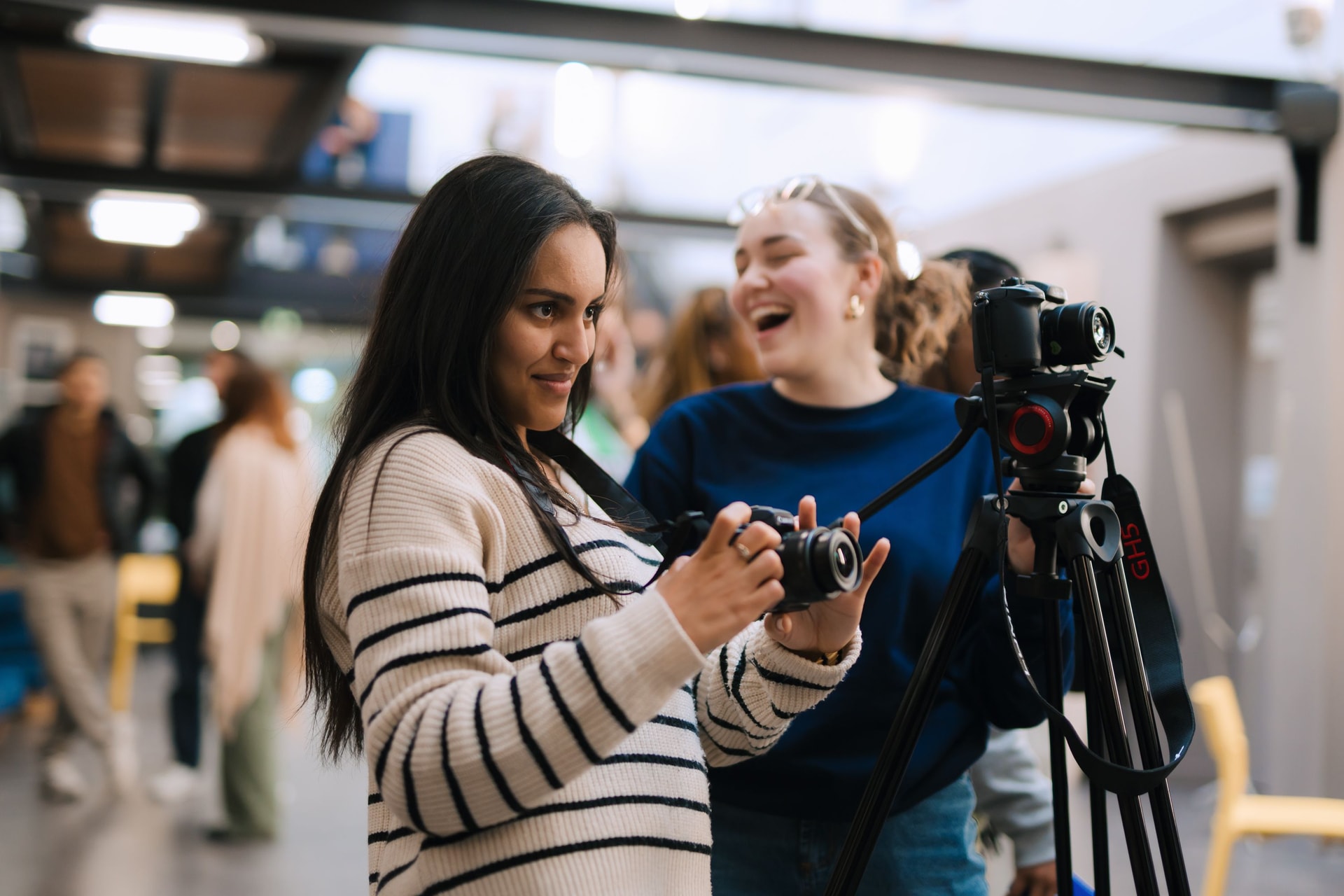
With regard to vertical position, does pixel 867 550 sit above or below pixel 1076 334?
below

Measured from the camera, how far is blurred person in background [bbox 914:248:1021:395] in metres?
1.68

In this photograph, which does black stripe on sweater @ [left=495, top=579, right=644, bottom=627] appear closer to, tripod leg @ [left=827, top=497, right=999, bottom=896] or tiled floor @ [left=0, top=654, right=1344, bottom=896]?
tripod leg @ [left=827, top=497, right=999, bottom=896]

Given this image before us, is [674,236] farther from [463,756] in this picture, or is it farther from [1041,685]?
[463,756]

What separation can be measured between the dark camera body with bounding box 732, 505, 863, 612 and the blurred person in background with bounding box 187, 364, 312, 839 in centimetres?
327

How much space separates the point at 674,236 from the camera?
6.00 metres

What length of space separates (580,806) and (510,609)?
176mm

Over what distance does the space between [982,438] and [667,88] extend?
25.1ft

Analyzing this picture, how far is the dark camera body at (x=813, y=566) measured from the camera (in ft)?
3.00

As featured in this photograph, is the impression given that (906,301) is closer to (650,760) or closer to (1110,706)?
(1110,706)

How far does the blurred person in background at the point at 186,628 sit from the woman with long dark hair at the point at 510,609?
11.9 ft

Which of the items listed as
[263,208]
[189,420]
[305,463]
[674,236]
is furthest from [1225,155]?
[189,420]

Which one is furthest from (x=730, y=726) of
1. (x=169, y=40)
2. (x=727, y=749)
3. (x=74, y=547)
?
(x=74, y=547)

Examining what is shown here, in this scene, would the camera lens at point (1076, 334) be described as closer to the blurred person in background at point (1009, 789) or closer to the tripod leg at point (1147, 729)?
the tripod leg at point (1147, 729)

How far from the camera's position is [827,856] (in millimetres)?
1361
